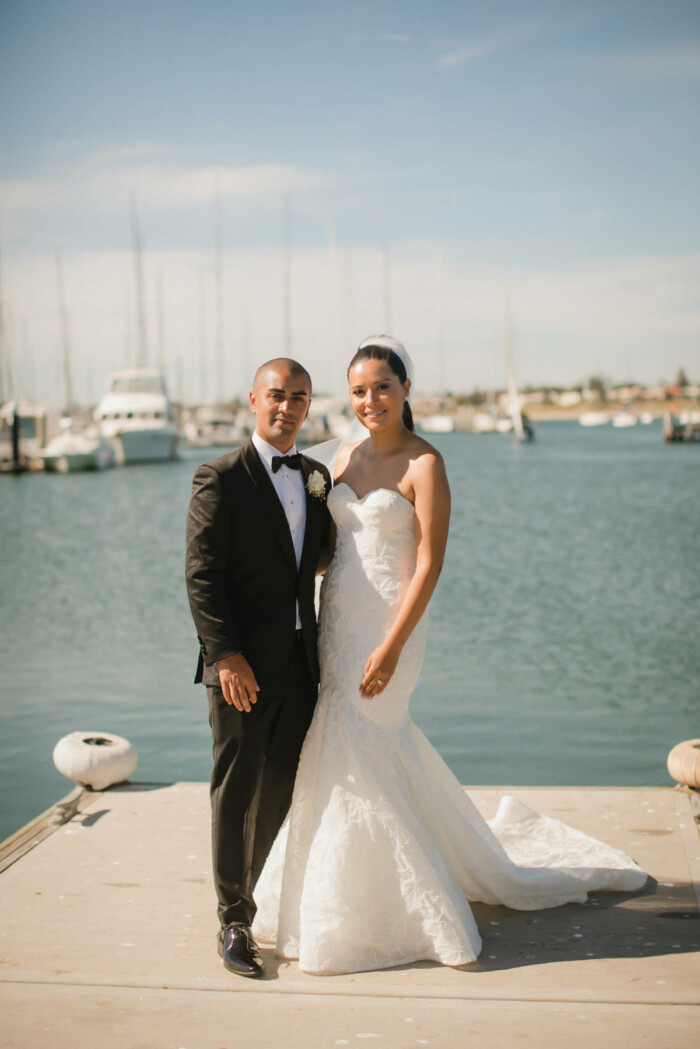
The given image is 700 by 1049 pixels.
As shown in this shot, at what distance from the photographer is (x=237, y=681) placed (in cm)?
329

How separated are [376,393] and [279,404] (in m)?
0.36

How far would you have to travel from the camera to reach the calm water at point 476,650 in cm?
867

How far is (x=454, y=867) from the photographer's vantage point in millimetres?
3809

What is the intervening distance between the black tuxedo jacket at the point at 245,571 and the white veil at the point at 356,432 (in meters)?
0.59

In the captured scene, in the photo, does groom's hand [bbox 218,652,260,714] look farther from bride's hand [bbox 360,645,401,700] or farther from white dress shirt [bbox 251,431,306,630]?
bride's hand [bbox 360,645,401,700]

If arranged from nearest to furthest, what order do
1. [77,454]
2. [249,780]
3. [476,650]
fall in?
[249,780] < [476,650] < [77,454]

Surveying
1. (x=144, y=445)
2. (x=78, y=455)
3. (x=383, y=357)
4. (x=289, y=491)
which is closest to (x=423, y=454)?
(x=383, y=357)

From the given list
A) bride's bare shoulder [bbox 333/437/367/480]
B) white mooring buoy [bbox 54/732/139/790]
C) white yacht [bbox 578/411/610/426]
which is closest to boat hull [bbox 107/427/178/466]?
white mooring buoy [bbox 54/732/139/790]

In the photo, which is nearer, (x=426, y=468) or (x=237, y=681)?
(x=237, y=681)

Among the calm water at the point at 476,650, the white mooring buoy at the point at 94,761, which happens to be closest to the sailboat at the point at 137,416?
the calm water at the point at 476,650

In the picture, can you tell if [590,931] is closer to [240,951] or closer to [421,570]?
[240,951]

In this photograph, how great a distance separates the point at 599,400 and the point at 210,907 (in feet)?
516

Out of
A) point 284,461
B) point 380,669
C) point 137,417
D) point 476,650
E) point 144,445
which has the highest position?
point 284,461

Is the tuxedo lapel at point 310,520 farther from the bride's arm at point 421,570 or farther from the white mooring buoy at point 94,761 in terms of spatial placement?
the white mooring buoy at point 94,761
